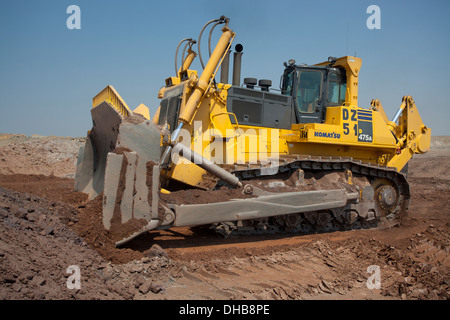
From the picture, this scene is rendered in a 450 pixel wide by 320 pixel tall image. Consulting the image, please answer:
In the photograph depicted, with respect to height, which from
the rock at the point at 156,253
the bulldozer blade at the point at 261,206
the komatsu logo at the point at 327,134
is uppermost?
the komatsu logo at the point at 327,134

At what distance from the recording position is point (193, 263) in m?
4.97

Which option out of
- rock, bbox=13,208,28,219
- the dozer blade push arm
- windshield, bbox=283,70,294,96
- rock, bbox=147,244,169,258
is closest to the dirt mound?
windshield, bbox=283,70,294,96

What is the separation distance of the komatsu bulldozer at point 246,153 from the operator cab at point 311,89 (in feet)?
0.07

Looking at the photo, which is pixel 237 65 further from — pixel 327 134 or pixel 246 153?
pixel 327 134

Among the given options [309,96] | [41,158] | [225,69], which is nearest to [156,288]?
[225,69]

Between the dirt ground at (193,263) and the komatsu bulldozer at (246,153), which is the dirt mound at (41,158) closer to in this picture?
the komatsu bulldozer at (246,153)

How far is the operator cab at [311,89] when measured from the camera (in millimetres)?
8211

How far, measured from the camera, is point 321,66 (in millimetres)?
8344

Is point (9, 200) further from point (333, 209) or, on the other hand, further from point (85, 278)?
point (333, 209)

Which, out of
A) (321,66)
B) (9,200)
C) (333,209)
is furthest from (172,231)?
(321,66)

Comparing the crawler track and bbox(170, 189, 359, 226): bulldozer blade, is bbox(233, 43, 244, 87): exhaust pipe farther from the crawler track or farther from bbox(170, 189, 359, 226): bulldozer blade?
bbox(170, 189, 359, 226): bulldozer blade

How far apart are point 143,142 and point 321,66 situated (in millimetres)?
4959

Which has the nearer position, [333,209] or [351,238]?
[351,238]

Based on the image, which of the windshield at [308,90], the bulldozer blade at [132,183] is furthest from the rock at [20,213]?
the windshield at [308,90]
